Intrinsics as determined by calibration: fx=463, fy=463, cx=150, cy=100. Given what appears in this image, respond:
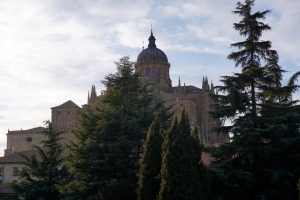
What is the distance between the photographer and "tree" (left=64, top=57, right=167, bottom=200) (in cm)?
2020

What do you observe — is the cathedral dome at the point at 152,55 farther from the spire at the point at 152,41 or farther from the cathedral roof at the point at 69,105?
the cathedral roof at the point at 69,105

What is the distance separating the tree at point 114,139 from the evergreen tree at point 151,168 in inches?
72.4

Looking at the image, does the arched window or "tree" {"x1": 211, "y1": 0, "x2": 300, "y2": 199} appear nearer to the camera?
"tree" {"x1": 211, "y1": 0, "x2": 300, "y2": 199}

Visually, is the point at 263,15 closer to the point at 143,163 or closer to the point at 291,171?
the point at 291,171

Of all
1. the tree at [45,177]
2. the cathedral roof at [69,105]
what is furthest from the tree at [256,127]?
the cathedral roof at [69,105]

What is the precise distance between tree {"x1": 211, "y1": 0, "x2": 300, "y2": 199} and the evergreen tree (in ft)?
7.35

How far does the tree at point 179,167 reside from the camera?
52.3 feet

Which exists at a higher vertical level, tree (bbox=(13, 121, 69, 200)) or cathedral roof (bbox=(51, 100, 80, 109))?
cathedral roof (bbox=(51, 100, 80, 109))

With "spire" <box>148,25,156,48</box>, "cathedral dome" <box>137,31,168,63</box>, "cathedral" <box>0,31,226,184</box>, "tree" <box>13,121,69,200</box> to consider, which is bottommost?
"tree" <box>13,121,69,200</box>

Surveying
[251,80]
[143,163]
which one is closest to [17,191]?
[143,163]

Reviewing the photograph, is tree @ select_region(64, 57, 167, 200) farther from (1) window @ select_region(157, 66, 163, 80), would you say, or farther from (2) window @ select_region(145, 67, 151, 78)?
(1) window @ select_region(157, 66, 163, 80)

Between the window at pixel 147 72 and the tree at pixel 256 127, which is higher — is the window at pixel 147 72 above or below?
above

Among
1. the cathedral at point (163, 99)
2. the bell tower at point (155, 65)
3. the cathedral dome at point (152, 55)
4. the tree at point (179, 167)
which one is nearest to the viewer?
the tree at point (179, 167)

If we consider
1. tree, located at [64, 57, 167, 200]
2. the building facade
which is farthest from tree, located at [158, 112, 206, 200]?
the building facade
